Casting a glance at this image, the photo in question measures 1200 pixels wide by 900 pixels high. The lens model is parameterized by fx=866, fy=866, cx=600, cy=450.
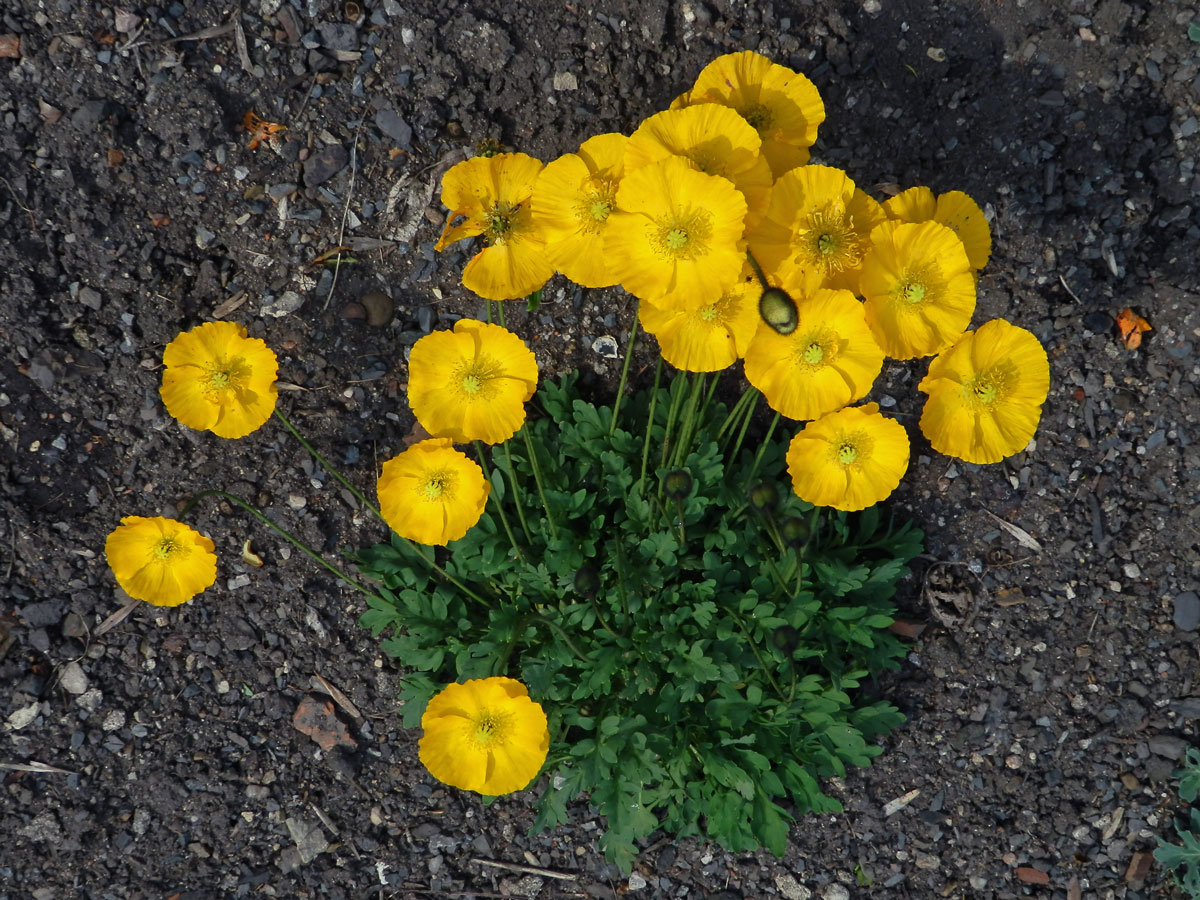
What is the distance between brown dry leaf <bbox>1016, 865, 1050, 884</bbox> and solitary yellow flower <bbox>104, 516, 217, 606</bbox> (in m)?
3.37

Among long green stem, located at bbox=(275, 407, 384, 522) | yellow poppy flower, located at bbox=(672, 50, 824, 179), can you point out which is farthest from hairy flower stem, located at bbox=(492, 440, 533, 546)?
yellow poppy flower, located at bbox=(672, 50, 824, 179)

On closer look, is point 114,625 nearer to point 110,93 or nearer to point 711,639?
point 110,93

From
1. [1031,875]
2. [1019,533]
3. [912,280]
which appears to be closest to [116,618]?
[912,280]

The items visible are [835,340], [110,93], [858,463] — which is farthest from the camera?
[110,93]

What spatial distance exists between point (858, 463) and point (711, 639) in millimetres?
813

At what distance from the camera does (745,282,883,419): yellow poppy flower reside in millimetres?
2184

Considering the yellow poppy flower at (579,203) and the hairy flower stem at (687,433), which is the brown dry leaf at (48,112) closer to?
the yellow poppy flower at (579,203)

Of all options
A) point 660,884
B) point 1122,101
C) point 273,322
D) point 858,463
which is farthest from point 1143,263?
point 273,322

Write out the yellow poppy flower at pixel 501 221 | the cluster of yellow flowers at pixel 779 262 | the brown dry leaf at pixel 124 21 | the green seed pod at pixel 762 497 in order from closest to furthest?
the cluster of yellow flowers at pixel 779 262
the green seed pod at pixel 762 497
the yellow poppy flower at pixel 501 221
the brown dry leaf at pixel 124 21

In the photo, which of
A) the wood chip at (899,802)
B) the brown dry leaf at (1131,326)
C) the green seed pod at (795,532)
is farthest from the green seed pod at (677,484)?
the brown dry leaf at (1131,326)

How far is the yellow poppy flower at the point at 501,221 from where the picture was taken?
247 cm

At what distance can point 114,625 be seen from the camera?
3.53 meters

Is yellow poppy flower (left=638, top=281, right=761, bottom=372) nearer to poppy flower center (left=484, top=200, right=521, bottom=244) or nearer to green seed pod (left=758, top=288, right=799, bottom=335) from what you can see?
green seed pod (left=758, top=288, right=799, bottom=335)

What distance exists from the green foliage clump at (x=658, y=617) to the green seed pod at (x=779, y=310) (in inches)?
31.1
